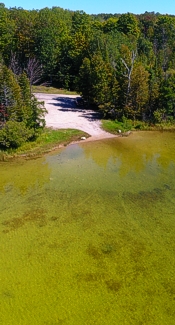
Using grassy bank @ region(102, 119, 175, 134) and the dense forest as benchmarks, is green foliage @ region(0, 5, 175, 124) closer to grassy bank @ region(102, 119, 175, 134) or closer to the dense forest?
the dense forest

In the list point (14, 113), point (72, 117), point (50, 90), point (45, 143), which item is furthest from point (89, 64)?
point (50, 90)

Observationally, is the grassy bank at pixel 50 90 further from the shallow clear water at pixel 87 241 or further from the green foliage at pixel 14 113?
the shallow clear water at pixel 87 241

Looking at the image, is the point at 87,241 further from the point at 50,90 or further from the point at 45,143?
the point at 50,90

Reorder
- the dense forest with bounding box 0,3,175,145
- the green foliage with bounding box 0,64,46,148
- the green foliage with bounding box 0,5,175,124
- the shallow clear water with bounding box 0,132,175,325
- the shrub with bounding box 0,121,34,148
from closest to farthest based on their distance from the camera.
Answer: the shallow clear water with bounding box 0,132,175,325, the shrub with bounding box 0,121,34,148, the green foliage with bounding box 0,64,46,148, the dense forest with bounding box 0,3,175,145, the green foliage with bounding box 0,5,175,124

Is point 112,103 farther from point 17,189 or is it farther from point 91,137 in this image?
point 17,189

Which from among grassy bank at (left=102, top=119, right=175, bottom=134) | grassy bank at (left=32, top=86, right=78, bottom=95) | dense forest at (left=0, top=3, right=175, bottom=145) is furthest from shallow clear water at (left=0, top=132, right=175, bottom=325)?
grassy bank at (left=32, top=86, right=78, bottom=95)

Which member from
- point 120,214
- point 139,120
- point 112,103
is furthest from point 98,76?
point 120,214
